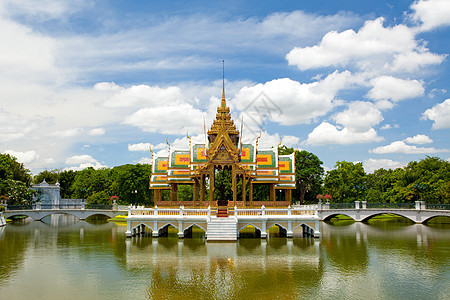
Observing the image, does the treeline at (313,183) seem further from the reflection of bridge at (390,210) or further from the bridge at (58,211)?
the reflection of bridge at (390,210)

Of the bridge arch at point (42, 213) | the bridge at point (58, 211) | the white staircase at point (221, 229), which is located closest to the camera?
the white staircase at point (221, 229)

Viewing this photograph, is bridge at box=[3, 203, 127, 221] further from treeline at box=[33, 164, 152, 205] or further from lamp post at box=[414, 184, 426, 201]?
lamp post at box=[414, 184, 426, 201]

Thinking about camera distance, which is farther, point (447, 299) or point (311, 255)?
point (311, 255)

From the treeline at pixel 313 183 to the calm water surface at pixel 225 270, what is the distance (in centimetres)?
2701

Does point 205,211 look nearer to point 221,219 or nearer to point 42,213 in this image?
point 221,219

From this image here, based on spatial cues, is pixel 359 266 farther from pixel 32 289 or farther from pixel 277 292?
pixel 32 289

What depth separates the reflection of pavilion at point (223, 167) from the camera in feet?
98.9

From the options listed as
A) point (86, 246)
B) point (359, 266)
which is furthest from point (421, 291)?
point (86, 246)

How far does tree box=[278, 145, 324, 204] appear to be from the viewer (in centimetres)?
5797

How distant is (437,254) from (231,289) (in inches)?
588

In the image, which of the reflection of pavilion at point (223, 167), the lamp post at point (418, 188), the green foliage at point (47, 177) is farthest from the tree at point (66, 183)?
the lamp post at point (418, 188)

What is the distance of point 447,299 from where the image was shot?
12.6 metres

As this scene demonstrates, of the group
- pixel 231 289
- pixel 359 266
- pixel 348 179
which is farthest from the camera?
pixel 348 179

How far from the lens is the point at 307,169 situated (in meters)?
57.3
